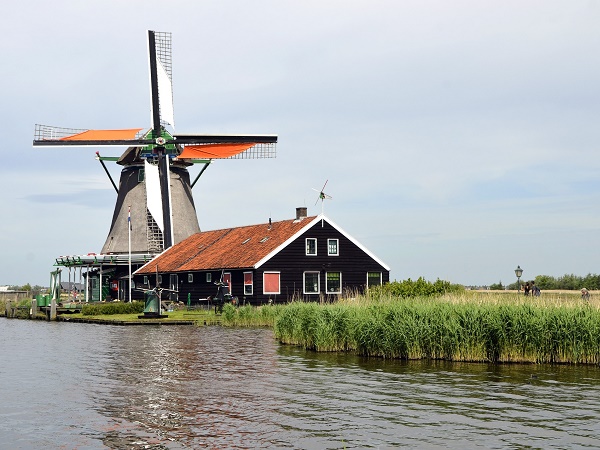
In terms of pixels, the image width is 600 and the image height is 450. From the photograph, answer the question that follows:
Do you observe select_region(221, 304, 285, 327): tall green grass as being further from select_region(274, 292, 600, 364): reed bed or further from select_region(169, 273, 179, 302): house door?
select_region(169, 273, 179, 302): house door

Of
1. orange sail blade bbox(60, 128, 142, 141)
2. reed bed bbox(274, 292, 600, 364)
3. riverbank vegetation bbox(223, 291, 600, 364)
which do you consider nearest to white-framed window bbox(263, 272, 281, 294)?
orange sail blade bbox(60, 128, 142, 141)

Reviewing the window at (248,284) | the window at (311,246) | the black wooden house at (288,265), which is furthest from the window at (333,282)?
the window at (248,284)

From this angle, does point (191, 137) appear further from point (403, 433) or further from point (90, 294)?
point (403, 433)

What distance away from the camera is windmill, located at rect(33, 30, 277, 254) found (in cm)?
5600

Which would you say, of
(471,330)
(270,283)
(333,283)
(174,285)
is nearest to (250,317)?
(270,283)

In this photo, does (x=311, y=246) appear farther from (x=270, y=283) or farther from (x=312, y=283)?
(x=270, y=283)

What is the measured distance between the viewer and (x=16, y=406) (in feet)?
48.2

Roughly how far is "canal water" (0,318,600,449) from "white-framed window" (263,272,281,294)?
21.3 meters

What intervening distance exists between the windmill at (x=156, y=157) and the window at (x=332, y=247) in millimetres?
12745

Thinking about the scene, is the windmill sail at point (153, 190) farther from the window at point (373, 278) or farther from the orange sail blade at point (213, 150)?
the window at point (373, 278)

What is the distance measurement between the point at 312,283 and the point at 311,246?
2.33m

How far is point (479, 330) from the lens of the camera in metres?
20.1

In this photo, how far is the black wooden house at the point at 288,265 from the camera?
45.2 meters

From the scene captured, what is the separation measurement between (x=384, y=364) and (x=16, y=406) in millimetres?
9597
